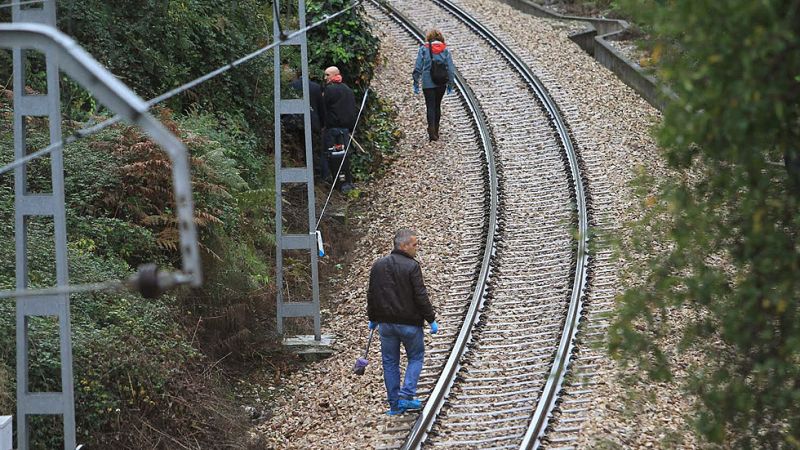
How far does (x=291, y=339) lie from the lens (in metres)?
12.8

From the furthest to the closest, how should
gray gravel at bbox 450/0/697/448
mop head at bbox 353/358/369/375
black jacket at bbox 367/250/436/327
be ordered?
mop head at bbox 353/358/369/375 → black jacket at bbox 367/250/436/327 → gray gravel at bbox 450/0/697/448

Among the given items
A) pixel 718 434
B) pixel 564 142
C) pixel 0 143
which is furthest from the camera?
pixel 564 142

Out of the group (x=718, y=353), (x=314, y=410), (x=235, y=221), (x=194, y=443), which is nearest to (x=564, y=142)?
(x=235, y=221)

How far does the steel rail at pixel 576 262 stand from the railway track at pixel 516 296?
2cm

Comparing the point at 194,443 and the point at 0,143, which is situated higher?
the point at 0,143

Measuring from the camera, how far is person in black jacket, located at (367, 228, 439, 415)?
33.9 feet

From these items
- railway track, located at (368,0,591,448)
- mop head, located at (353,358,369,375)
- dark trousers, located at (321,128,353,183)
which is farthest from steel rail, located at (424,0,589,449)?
dark trousers, located at (321,128,353,183)

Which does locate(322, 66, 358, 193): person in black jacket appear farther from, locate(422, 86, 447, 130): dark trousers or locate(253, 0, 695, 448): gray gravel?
locate(422, 86, 447, 130): dark trousers

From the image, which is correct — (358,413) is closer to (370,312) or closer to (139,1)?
(370,312)

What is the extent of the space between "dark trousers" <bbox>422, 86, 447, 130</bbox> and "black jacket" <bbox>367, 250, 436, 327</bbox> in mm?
8101

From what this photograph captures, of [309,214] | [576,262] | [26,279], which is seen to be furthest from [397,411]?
[576,262]

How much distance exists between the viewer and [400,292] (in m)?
10.4

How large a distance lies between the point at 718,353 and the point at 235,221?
26.1 feet

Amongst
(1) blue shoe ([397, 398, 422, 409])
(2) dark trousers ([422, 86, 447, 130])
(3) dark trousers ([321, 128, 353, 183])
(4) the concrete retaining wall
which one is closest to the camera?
(1) blue shoe ([397, 398, 422, 409])
